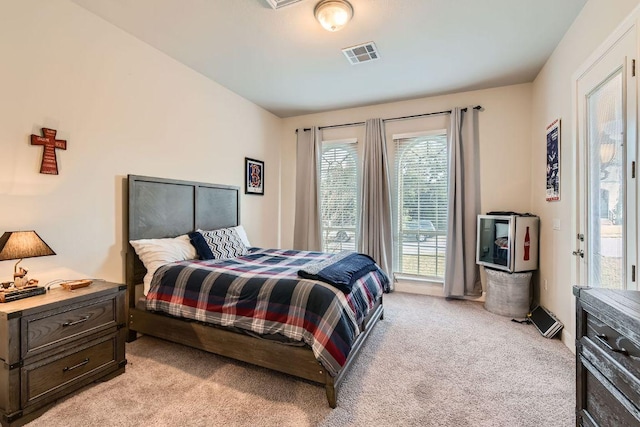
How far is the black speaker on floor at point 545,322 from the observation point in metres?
2.79

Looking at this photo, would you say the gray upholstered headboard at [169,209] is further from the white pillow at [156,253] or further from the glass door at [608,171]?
the glass door at [608,171]

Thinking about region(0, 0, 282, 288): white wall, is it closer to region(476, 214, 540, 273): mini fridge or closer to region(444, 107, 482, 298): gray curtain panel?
region(444, 107, 482, 298): gray curtain panel

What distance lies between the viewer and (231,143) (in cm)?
409

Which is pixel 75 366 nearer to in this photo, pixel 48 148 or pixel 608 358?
pixel 48 148

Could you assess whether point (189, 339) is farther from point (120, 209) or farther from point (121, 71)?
point (121, 71)

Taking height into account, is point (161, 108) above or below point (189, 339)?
above

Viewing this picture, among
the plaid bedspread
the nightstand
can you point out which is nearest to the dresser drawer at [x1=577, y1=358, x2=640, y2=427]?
the plaid bedspread

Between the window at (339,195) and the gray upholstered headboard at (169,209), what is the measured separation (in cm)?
155

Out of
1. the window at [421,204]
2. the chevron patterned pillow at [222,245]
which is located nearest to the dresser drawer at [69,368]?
the chevron patterned pillow at [222,245]

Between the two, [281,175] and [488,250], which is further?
[281,175]

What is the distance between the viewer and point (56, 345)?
71.1 inches

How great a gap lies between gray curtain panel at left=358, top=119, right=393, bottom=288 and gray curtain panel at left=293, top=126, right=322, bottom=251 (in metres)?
0.81

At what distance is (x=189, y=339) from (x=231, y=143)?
8.62 feet

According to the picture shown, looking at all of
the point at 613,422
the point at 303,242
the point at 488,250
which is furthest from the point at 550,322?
the point at 303,242
